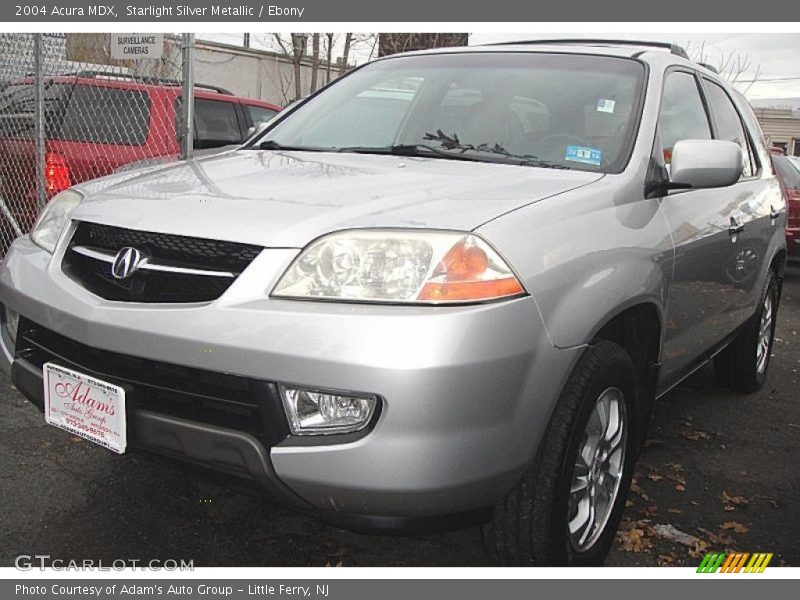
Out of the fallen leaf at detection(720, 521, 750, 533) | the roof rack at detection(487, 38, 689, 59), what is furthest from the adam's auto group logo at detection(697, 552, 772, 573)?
the roof rack at detection(487, 38, 689, 59)

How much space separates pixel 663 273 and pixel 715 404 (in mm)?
2060

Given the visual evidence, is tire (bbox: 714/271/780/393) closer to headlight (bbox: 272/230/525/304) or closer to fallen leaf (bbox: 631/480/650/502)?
fallen leaf (bbox: 631/480/650/502)

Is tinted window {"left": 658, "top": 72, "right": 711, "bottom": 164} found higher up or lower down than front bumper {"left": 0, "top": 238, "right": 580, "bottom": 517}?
higher up

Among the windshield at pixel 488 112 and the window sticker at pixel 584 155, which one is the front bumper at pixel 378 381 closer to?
the window sticker at pixel 584 155

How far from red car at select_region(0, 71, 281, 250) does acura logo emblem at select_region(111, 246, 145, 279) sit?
144 inches

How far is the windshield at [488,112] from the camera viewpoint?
2.83 metres

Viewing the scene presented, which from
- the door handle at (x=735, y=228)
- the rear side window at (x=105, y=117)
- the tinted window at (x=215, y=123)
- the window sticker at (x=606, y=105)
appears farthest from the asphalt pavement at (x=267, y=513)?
the tinted window at (x=215, y=123)

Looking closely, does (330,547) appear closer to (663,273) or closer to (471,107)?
(663,273)

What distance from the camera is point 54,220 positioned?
8.74ft

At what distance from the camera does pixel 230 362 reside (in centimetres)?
191

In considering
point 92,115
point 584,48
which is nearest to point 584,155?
point 584,48

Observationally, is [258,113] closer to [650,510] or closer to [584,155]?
[584,155]

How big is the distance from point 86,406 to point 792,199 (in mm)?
9502

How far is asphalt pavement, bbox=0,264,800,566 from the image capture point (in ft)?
8.41
